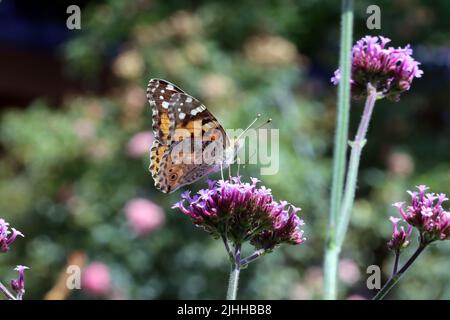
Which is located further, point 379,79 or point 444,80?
point 444,80

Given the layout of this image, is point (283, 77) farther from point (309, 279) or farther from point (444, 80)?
point (444, 80)

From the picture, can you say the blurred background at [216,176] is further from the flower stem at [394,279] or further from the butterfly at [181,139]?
the flower stem at [394,279]

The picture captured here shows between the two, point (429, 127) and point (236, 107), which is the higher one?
point (429, 127)

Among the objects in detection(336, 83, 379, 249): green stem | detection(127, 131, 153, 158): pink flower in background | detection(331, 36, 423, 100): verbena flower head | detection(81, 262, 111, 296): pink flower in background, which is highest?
detection(127, 131, 153, 158): pink flower in background

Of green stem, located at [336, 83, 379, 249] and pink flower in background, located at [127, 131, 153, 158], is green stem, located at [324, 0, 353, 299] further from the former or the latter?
pink flower in background, located at [127, 131, 153, 158]

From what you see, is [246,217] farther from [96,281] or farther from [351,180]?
[96,281]

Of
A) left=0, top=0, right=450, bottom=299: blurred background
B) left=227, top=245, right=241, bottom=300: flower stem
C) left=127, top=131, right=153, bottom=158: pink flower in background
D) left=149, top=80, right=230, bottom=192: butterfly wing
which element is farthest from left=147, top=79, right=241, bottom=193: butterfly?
left=127, top=131, right=153, bottom=158: pink flower in background

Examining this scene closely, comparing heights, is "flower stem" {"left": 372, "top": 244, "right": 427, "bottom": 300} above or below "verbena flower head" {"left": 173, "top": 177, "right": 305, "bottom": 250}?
below
